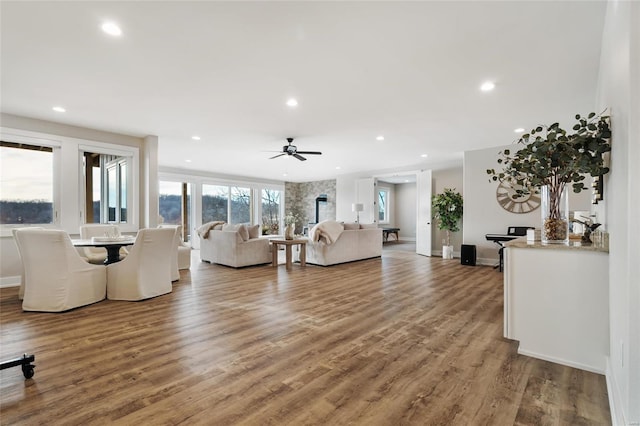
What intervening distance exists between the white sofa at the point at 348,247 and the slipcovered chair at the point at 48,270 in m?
4.16

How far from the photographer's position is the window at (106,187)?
221 inches

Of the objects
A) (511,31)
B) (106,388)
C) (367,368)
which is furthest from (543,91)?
(106,388)

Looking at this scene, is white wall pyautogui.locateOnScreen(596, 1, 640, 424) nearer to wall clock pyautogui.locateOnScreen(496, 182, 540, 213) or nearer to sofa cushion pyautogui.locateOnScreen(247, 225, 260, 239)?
wall clock pyautogui.locateOnScreen(496, 182, 540, 213)

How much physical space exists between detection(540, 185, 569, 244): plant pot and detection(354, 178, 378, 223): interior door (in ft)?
24.8

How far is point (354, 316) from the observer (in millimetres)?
3258

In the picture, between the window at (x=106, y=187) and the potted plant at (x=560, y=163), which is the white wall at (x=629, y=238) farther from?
the window at (x=106, y=187)

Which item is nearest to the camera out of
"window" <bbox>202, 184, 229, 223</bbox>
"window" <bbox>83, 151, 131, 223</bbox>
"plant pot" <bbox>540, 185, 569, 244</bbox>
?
"plant pot" <bbox>540, 185, 569, 244</bbox>

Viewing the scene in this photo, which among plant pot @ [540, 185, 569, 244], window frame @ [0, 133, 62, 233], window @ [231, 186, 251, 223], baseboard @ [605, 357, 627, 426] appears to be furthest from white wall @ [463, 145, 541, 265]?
window frame @ [0, 133, 62, 233]

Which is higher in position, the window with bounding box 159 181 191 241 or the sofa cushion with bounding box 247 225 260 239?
the window with bounding box 159 181 191 241

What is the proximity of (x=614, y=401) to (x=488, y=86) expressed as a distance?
328 cm

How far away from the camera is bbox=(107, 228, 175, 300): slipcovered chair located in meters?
3.84

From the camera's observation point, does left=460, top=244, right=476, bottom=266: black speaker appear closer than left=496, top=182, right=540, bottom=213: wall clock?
No

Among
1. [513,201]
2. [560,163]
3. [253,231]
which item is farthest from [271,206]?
[560,163]

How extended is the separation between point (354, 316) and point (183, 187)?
8546mm
